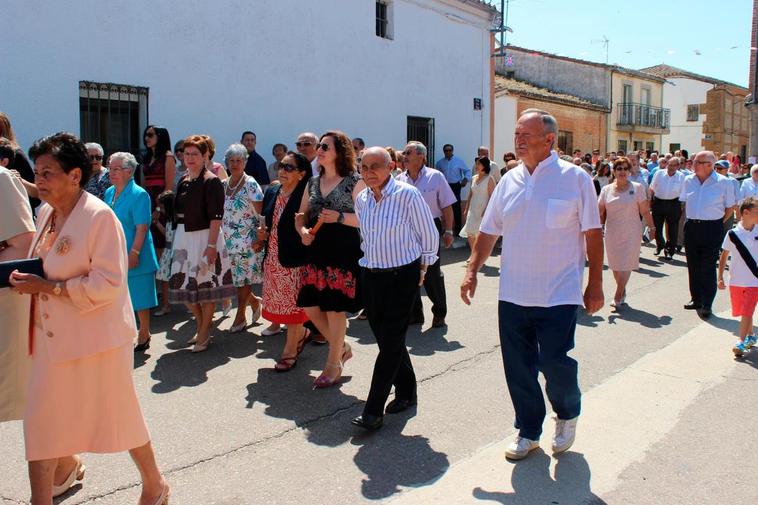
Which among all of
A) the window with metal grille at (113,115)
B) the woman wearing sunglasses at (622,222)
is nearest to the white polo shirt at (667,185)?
the woman wearing sunglasses at (622,222)

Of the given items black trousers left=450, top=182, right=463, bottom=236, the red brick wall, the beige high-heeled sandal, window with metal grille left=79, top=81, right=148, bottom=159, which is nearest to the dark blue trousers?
the beige high-heeled sandal

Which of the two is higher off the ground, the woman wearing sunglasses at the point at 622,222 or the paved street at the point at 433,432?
the woman wearing sunglasses at the point at 622,222

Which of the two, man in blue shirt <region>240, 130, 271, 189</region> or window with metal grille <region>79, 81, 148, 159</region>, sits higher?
window with metal grille <region>79, 81, 148, 159</region>

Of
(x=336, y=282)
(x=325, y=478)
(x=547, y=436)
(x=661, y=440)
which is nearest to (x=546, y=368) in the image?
(x=547, y=436)

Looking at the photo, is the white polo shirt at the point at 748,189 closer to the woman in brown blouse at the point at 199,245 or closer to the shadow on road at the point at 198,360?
the shadow on road at the point at 198,360

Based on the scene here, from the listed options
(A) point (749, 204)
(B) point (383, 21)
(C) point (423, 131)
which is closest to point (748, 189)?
(A) point (749, 204)

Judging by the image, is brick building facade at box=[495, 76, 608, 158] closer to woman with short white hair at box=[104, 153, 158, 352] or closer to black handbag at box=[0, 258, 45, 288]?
woman with short white hair at box=[104, 153, 158, 352]

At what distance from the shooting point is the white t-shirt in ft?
22.2

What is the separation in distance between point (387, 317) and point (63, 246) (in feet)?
7.00

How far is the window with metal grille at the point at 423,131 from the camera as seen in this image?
16.7 meters

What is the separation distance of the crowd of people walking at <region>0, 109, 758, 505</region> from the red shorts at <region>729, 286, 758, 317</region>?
0.02 metres

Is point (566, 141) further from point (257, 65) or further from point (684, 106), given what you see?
point (684, 106)

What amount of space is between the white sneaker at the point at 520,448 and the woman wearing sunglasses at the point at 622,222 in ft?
16.4

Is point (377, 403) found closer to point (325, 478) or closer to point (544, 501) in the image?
point (325, 478)
